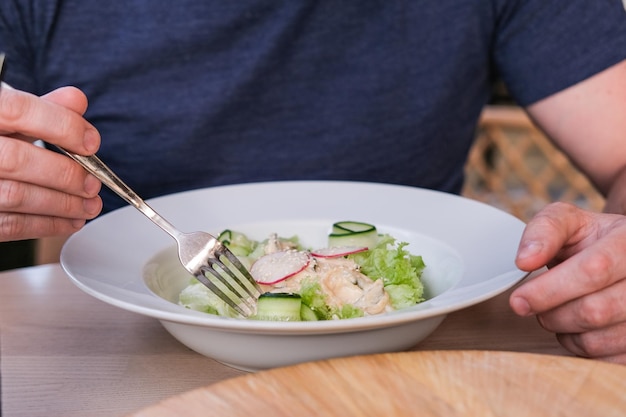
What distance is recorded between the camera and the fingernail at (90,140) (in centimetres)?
75

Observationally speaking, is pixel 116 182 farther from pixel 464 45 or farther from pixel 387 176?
pixel 464 45

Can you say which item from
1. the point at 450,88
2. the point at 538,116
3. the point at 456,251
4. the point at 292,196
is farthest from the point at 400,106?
the point at 456,251

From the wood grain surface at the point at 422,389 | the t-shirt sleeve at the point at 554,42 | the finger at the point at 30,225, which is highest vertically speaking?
the t-shirt sleeve at the point at 554,42

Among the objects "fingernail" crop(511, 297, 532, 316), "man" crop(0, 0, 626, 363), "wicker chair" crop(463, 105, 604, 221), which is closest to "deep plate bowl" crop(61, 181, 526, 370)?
"fingernail" crop(511, 297, 532, 316)

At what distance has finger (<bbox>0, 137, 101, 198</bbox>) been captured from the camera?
2.50ft

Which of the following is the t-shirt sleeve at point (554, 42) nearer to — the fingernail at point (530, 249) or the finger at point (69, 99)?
the fingernail at point (530, 249)

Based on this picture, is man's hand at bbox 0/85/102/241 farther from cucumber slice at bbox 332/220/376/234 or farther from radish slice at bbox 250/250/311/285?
cucumber slice at bbox 332/220/376/234

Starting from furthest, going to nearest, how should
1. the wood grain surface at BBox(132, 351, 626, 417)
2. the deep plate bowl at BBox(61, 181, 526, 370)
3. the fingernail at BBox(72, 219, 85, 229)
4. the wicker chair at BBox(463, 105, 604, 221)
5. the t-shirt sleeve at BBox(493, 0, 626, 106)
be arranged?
1. the wicker chair at BBox(463, 105, 604, 221)
2. the t-shirt sleeve at BBox(493, 0, 626, 106)
3. the fingernail at BBox(72, 219, 85, 229)
4. the deep plate bowl at BBox(61, 181, 526, 370)
5. the wood grain surface at BBox(132, 351, 626, 417)

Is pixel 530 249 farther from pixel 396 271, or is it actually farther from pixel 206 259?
pixel 206 259

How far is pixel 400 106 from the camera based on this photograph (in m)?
1.45

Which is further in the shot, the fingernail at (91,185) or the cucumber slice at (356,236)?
the cucumber slice at (356,236)

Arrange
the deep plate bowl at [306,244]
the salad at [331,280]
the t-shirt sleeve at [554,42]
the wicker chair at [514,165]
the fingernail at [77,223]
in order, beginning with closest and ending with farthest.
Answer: the deep plate bowl at [306,244] < the salad at [331,280] < the fingernail at [77,223] < the t-shirt sleeve at [554,42] < the wicker chair at [514,165]

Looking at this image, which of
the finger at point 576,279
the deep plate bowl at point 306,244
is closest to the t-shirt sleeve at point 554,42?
the deep plate bowl at point 306,244

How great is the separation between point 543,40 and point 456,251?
669 mm
